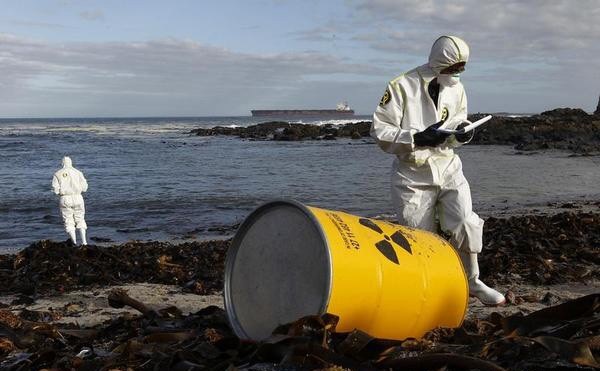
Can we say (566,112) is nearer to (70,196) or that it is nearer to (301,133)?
(301,133)

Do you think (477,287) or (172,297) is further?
(172,297)

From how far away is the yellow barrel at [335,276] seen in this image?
2.83m

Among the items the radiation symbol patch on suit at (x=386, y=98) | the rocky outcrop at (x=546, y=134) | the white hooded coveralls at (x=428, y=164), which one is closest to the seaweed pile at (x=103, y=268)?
the white hooded coveralls at (x=428, y=164)

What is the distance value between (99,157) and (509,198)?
2190 cm

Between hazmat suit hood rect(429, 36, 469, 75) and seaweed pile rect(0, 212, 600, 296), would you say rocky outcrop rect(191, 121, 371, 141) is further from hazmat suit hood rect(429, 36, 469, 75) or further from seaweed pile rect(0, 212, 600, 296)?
hazmat suit hood rect(429, 36, 469, 75)

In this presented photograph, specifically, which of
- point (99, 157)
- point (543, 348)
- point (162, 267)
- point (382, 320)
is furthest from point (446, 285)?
point (99, 157)

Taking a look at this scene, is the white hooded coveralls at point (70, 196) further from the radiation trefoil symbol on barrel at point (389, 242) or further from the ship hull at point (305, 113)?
the ship hull at point (305, 113)

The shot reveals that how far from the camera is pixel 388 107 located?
4.11m

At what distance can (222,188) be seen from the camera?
670 inches

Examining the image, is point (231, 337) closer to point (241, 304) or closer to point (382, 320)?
point (241, 304)

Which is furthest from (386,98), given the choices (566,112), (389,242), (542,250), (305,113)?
(305,113)

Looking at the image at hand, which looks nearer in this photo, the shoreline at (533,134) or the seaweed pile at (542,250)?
the seaweed pile at (542,250)

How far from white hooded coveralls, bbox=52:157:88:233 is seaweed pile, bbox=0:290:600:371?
6.33 m

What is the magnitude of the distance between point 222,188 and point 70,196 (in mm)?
7079
